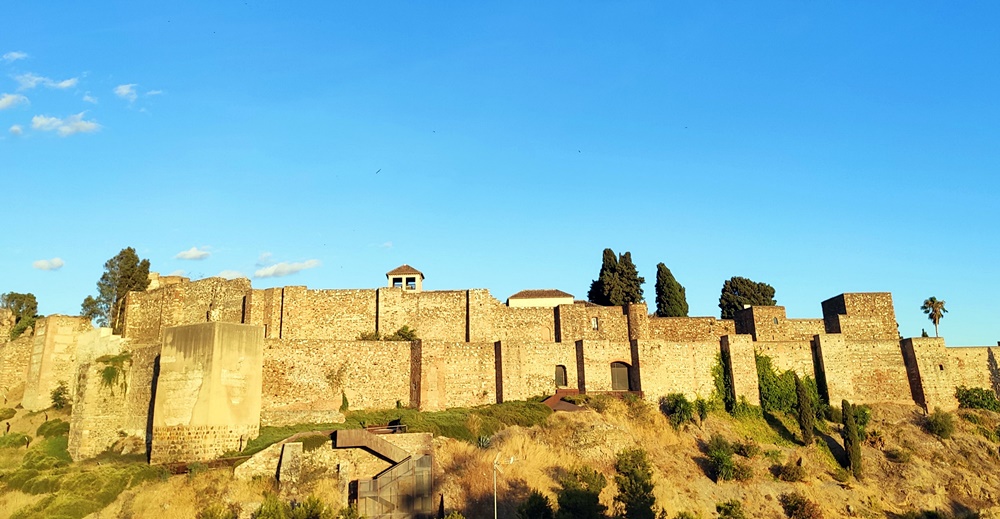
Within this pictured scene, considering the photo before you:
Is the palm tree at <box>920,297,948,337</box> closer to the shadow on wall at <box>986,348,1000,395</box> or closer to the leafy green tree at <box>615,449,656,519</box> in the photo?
the shadow on wall at <box>986,348,1000,395</box>

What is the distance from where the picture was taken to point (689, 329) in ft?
147

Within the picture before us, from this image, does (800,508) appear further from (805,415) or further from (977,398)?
(977,398)

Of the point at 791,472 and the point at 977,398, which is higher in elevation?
the point at 977,398

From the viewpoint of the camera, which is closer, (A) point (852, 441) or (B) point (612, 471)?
(B) point (612, 471)

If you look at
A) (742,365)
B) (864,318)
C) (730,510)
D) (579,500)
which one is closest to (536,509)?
(579,500)

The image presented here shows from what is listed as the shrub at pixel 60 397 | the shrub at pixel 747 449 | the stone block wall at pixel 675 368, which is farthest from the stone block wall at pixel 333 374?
the shrub at pixel 747 449

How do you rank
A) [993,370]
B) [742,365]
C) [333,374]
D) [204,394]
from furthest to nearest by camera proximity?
[993,370] < [742,365] < [333,374] < [204,394]

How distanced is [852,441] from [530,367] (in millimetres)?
15526

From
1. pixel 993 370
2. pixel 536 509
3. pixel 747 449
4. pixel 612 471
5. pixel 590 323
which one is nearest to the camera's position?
pixel 536 509

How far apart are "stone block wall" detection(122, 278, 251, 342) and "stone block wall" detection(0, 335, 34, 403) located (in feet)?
15.3

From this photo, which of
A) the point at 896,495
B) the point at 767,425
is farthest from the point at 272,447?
the point at 896,495

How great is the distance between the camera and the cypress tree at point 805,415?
1535 inches

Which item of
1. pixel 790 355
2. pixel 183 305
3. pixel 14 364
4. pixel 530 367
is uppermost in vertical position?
pixel 183 305

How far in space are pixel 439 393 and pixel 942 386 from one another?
2689 cm
